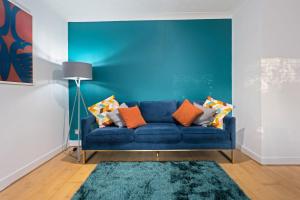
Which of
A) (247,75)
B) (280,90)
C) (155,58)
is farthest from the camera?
(155,58)

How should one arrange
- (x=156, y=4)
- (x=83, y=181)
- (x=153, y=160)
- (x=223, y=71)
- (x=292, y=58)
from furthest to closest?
(x=223, y=71) → (x=156, y=4) → (x=153, y=160) → (x=292, y=58) → (x=83, y=181)

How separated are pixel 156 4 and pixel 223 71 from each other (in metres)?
1.80

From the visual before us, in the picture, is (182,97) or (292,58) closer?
(292,58)

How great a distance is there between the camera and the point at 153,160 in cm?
279

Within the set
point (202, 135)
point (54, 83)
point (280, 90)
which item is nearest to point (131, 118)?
point (202, 135)

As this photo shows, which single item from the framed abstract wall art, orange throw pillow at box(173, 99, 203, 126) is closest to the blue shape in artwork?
the framed abstract wall art

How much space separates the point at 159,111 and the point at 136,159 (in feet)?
3.09

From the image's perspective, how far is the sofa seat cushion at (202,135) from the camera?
265 centimetres

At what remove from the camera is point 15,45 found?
7.31 feet

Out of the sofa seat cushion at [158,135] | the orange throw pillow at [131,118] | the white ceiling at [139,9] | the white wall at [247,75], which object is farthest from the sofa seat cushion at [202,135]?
the white ceiling at [139,9]

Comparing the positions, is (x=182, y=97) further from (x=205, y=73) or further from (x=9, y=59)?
(x=9, y=59)

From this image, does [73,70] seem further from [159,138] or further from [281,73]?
[281,73]

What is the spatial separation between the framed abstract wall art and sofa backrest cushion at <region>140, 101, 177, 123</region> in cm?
185

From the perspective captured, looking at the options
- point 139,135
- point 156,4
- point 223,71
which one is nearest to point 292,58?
point 223,71
